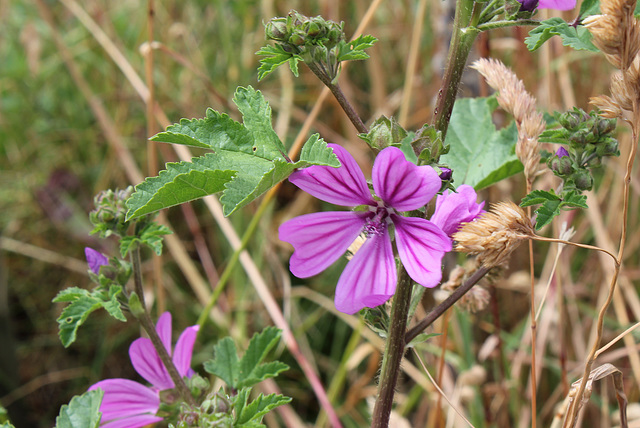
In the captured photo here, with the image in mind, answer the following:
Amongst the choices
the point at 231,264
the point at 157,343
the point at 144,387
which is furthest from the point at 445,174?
the point at 231,264

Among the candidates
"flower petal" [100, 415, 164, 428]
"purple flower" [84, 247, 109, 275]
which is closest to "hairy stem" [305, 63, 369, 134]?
"purple flower" [84, 247, 109, 275]

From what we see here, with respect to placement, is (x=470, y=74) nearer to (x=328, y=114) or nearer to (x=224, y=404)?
(x=328, y=114)

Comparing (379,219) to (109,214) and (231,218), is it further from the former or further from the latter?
(231,218)

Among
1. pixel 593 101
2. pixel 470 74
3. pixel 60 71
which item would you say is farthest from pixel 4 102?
pixel 593 101

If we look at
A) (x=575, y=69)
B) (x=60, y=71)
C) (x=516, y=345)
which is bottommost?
(x=516, y=345)

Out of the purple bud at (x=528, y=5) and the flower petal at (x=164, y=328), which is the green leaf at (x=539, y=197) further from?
the flower petal at (x=164, y=328)

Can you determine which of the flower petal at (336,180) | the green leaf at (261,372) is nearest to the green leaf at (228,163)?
the flower petal at (336,180)

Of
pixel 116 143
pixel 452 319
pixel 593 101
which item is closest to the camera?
pixel 593 101
